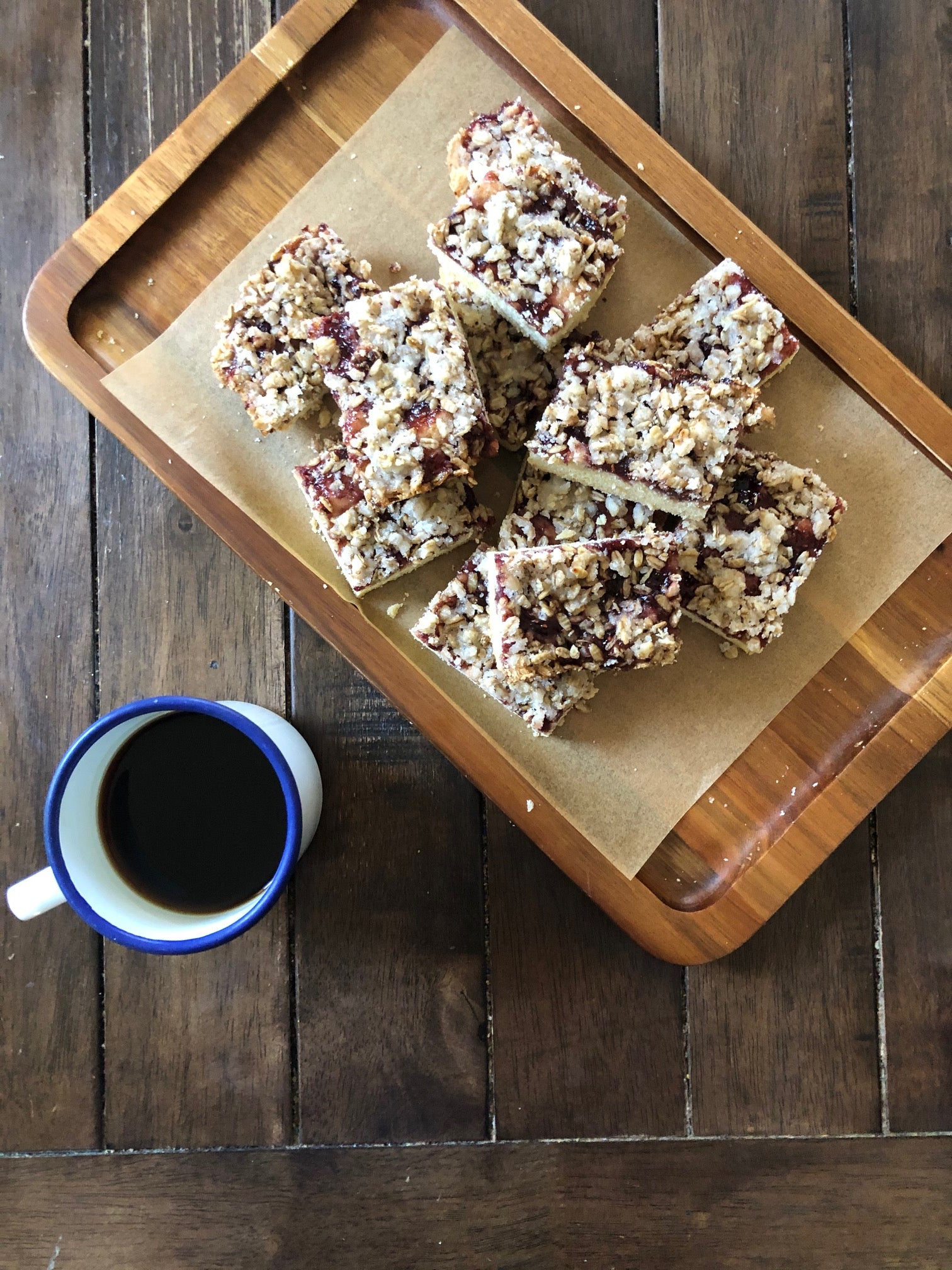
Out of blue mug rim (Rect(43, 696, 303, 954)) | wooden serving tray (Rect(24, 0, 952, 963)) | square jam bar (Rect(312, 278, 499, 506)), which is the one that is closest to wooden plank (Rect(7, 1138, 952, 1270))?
wooden serving tray (Rect(24, 0, 952, 963))

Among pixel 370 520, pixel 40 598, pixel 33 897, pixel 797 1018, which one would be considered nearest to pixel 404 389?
pixel 370 520

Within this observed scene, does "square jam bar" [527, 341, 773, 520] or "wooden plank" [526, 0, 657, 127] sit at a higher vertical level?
"wooden plank" [526, 0, 657, 127]

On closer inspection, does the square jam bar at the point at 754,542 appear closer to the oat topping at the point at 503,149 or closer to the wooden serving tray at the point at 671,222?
the wooden serving tray at the point at 671,222

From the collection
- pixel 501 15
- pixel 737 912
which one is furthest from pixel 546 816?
pixel 501 15

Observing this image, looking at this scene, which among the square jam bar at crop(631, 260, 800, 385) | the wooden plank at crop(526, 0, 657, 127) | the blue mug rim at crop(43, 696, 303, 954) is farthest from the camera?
the wooden plank at crop(526, 0, 657, 127)

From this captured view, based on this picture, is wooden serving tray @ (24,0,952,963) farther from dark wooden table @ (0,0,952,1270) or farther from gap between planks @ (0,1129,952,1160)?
gap between planks @ (0,1129,952,1160)

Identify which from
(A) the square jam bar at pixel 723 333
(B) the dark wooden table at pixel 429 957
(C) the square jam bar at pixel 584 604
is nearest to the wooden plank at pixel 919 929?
(B) the dark wooden table at pixel 429 957

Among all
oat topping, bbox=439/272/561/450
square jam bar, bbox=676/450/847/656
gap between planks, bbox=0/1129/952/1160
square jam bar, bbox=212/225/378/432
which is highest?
square jam bar, bbox=676/450/847/656

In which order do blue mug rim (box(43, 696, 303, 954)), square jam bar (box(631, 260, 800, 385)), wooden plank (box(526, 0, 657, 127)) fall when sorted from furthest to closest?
wooden plank (box(526, 0, 657, 127))
square jam bar (box(631, 260, 800, 385))
blue mug rim (box(43, 696, 303, 954))
